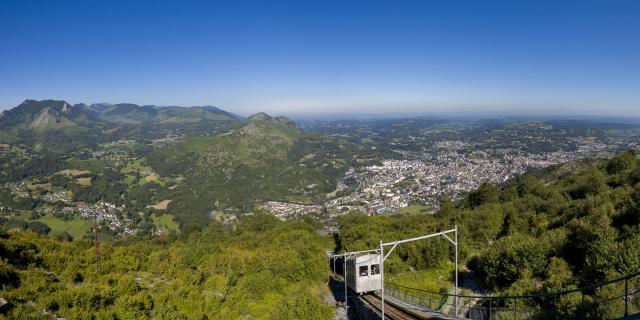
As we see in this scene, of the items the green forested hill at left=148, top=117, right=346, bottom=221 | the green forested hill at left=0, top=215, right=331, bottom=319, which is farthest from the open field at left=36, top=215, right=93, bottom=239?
the green forested hill at left=0, top=215, right=331, bottom=319

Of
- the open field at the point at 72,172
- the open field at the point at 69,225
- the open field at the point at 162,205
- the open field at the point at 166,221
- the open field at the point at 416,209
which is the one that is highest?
the open field at the point at 72,172

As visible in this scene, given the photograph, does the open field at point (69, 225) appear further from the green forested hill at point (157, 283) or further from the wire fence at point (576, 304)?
the wire fence at point (576, 304)

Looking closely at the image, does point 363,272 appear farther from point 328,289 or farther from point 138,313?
point 138,313

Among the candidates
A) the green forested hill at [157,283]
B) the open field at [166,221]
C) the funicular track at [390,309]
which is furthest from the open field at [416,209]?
the funicular track at [390,309]

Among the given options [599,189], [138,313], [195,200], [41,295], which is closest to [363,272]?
[138,313]

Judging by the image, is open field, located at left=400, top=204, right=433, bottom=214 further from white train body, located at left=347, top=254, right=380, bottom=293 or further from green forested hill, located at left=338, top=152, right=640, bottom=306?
white train body, located at left=347, top=254, right=380, bottom=293

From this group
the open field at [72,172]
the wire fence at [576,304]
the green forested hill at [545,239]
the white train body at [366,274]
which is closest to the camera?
the wire fence at [576,304]
